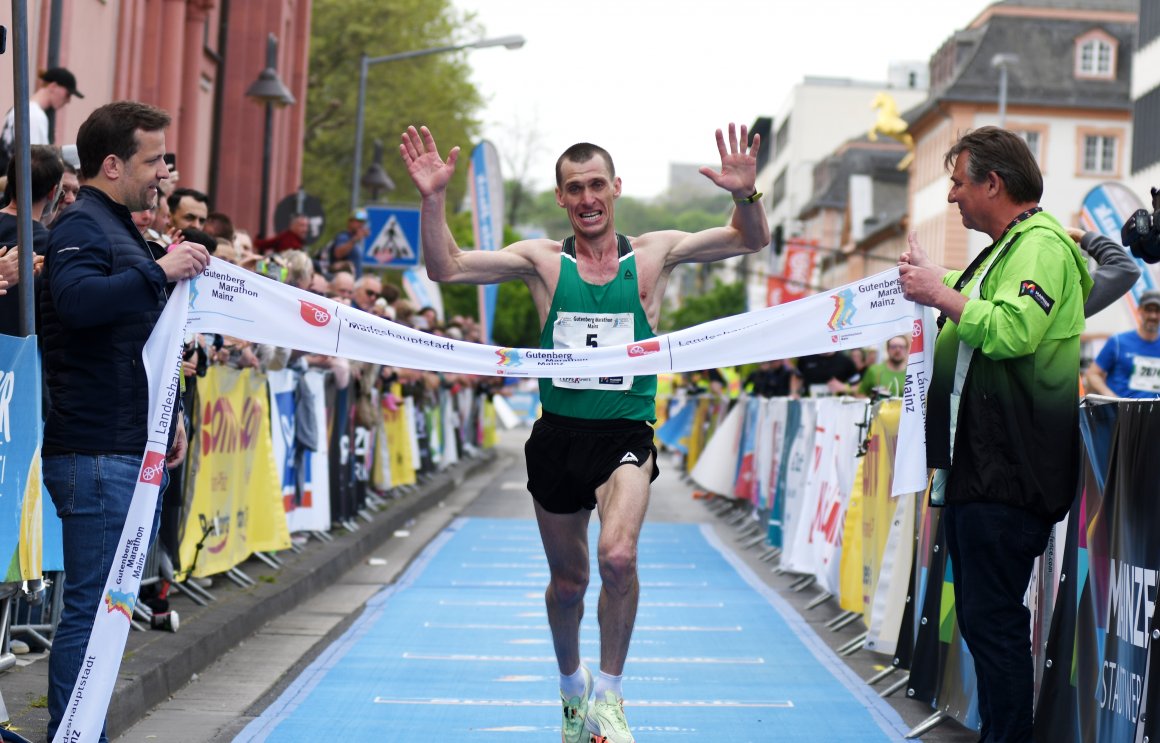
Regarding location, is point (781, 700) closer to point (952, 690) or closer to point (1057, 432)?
point (952, 690)

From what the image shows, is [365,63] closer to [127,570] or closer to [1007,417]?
[127,570]

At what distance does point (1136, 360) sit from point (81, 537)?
34.4ft

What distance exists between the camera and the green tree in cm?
5012

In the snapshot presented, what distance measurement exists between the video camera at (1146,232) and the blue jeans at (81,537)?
381 cm

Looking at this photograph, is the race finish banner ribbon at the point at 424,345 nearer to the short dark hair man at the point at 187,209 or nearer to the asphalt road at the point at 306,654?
the asphalt road at the point at 306,654

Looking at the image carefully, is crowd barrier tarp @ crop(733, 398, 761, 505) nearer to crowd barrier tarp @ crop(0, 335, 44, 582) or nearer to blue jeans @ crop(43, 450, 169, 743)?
crowd barrier tarp @ crop(0, 335, 44, 582)

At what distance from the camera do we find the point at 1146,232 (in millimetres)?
6766

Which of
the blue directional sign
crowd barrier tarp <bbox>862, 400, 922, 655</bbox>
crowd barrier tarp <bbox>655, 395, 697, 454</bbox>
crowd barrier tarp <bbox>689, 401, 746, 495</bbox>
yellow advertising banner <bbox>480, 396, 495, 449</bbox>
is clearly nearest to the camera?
crowd barrier tarp <bbox>862, 400, 922, 655</bbox>

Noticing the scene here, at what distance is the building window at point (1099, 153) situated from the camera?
77.3m

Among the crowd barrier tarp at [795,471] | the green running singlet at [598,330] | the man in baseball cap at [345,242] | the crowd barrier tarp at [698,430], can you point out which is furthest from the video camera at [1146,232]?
the crowd barrier tarp at [698,430]

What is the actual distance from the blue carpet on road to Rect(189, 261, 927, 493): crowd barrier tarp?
161 cm

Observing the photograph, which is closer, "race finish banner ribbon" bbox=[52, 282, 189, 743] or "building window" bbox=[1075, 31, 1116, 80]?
"race finish banner ribbon" bbox=[52, 282, 189, 743]

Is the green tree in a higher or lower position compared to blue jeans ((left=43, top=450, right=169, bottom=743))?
Result: higher

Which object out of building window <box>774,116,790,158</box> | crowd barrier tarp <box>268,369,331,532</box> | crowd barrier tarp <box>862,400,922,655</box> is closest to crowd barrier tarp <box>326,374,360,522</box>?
crowd barrier tarp <box>268,369,331,532</box>
